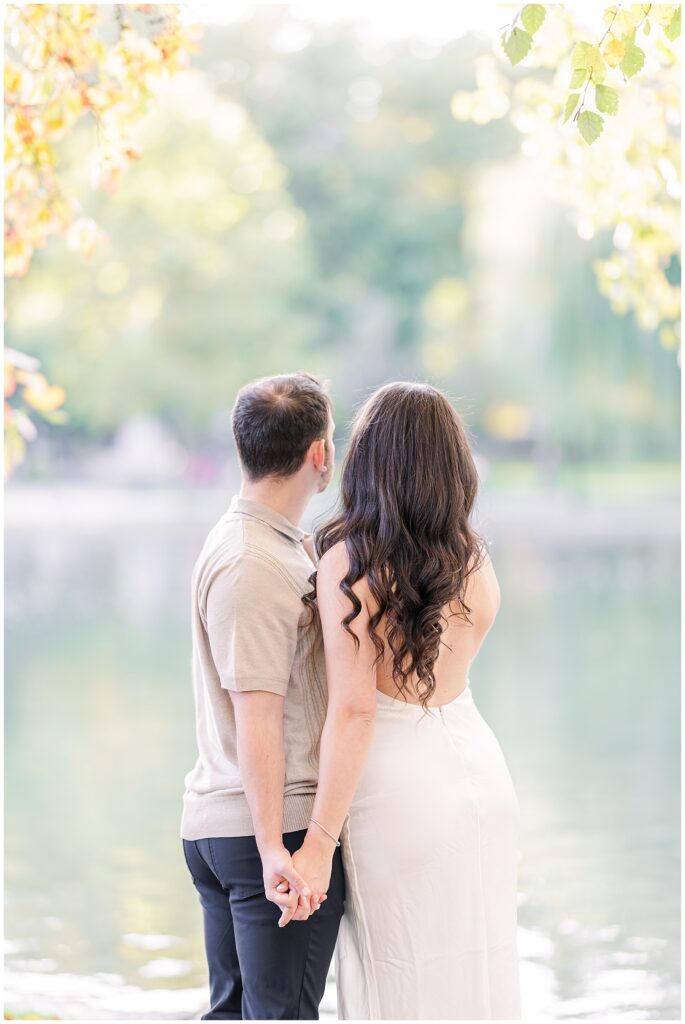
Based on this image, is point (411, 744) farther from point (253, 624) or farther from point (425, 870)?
point (253, 624)

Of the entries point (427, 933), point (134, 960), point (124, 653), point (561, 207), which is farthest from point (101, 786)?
point (561, 207)

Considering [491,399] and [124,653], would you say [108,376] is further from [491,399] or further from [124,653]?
[124,653]

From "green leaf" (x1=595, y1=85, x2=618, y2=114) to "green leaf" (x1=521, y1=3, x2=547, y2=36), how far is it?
0.14 metres

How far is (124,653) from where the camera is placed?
32.0ft

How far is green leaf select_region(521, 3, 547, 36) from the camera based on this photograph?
76.0 inches

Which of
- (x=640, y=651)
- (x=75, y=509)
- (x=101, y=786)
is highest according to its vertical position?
(x=75, y=509)

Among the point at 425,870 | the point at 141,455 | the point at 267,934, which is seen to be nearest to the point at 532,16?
the point at 425,870

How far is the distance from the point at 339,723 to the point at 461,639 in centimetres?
29

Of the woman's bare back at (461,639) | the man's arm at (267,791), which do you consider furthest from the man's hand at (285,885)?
the woman's bare back at (461,639)

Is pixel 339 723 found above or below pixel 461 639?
below

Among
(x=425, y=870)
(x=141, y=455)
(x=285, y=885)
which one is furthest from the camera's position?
(x=141, y=455)

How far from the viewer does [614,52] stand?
6.41ft

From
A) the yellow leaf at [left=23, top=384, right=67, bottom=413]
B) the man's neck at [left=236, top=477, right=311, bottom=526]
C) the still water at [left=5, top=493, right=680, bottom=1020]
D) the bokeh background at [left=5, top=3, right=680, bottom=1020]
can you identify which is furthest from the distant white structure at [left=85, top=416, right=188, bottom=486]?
the man's neck at [left=236, top=477, right=311, bottom=526]

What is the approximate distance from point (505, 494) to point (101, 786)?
1770 centimetres
